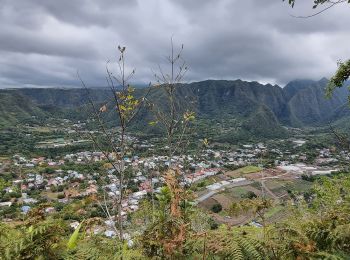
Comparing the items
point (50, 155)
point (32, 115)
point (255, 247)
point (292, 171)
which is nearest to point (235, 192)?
point (292, 171)

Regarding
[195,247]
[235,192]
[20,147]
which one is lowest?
[20,147]

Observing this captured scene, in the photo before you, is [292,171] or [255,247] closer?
[255,247]

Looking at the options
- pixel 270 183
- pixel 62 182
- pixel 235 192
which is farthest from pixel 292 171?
pixel 62 182

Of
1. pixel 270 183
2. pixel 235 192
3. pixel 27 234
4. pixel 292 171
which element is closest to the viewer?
pixel 27 234

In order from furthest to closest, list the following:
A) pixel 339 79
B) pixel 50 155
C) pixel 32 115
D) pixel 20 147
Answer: pixel 32 115 → pixel 20 147 → pixel 50 155 → pixel 339 79

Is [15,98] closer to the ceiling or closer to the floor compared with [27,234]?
closer to the floor

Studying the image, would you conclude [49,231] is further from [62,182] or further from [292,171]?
[292,171]

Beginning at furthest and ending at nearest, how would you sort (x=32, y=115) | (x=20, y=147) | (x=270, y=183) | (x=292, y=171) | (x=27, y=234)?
(x=32, y=115), (x=20, y=147), (x=292, y=171), (x=270, y=183), (x=27, y=234)

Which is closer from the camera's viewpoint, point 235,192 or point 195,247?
point 195,247

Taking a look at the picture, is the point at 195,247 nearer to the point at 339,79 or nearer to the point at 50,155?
the point at 339,79
